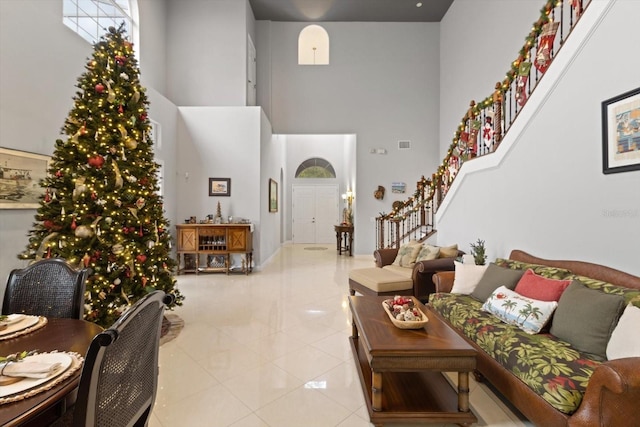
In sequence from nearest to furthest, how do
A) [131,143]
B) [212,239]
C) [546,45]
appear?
[546,45] < [131,143] < [212,239]

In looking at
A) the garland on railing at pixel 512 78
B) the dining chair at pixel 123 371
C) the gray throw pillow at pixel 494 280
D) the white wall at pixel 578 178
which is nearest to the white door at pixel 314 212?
the garland on railing at pixel 512 78

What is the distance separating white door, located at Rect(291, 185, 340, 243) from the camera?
452 inches

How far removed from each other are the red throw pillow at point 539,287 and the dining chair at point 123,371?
2.59m

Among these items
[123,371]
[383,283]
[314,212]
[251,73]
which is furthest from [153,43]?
[123,371]

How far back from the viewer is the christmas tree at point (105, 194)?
2775mm

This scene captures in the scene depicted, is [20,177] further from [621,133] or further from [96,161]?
[621,133]

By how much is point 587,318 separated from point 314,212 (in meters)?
9.84

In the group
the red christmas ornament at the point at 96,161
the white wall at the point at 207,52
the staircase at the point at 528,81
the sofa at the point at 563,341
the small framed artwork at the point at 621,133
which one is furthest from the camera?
the white wall at the point at 207,52

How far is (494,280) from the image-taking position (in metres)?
2.87

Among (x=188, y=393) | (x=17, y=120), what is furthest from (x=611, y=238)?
(x=17, y=120)

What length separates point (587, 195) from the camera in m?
2.51

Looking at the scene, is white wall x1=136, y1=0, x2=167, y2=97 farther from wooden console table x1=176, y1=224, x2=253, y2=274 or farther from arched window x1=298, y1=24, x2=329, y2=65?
arched window x1=298, y1=24, x2=329, y2=65

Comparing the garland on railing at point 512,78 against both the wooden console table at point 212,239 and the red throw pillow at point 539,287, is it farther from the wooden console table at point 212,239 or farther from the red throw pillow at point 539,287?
the wooden console table at point 212,239

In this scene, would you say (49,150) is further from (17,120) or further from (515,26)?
(515,26)
